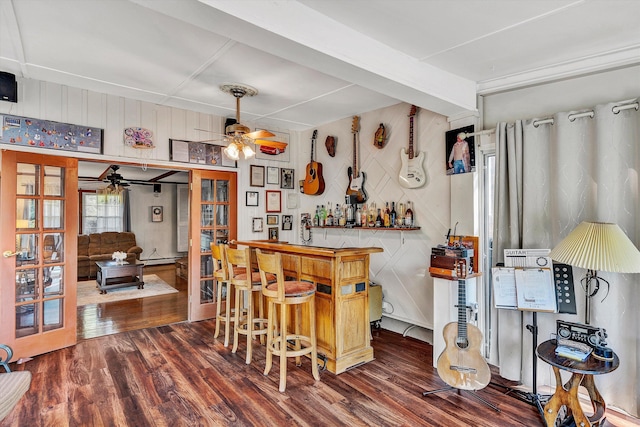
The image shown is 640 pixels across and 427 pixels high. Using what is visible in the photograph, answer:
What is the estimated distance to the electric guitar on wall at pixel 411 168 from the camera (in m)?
3.80

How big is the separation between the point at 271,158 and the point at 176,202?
599cm

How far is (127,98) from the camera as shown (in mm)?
4012

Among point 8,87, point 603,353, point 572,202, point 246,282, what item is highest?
point 8,87

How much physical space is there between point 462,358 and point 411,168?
6.74ft

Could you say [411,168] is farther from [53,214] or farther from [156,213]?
[156,213]

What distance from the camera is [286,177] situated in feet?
17.7

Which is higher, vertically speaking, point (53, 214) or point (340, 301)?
point (53, 214)

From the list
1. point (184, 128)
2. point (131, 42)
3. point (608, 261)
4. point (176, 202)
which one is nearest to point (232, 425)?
point (608, 261)

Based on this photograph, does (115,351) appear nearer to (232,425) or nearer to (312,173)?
(232,425)

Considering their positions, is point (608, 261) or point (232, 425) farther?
point (232, 425)

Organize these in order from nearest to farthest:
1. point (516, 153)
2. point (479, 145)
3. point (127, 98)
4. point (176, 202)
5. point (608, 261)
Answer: point (608, 261), point (516, 153), point (479, 145), point (127, 98), point (176, 202)

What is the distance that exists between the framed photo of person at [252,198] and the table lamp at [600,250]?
3770mm

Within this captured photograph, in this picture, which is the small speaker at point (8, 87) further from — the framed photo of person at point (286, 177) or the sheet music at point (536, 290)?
the sheet music at point (536, 290)

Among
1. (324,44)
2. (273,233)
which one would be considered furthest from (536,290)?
(273,233)
